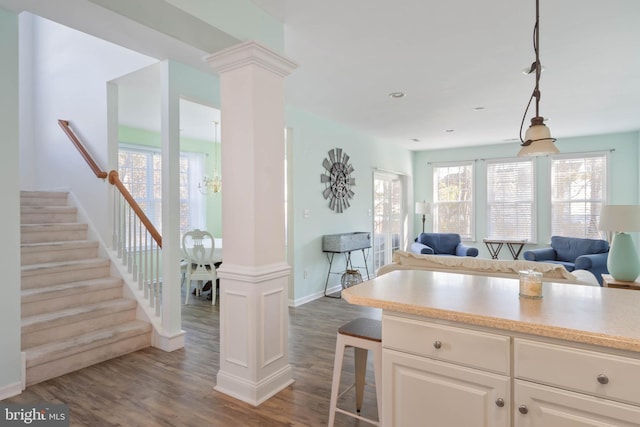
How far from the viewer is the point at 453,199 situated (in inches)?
313

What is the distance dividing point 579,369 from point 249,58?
232 cm

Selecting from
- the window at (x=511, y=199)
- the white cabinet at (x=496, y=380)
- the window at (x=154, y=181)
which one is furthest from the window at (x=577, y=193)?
the window at (x=154, y=181)

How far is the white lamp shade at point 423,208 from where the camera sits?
756cm

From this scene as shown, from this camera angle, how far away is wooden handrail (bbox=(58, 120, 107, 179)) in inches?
147

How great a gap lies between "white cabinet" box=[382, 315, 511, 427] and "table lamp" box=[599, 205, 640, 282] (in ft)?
9.19

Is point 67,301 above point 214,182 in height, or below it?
below

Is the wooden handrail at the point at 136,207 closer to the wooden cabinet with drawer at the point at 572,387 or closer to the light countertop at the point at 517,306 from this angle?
the light countertop at the point at 517,306

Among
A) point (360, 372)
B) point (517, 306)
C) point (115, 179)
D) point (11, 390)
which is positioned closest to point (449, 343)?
point (517, 306)

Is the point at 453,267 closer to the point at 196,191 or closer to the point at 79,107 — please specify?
the point at 79,107

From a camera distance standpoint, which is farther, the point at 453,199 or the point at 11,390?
the point at 453,199

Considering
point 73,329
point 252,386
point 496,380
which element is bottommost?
point 252,386

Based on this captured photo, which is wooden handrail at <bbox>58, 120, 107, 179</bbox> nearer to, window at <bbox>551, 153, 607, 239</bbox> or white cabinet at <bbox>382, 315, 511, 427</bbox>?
white cabinet at <bbox>382, 315, 511, 427</bbox>

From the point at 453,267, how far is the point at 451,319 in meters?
2.07

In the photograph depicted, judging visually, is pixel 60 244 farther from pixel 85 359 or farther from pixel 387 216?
pixel 387 216
